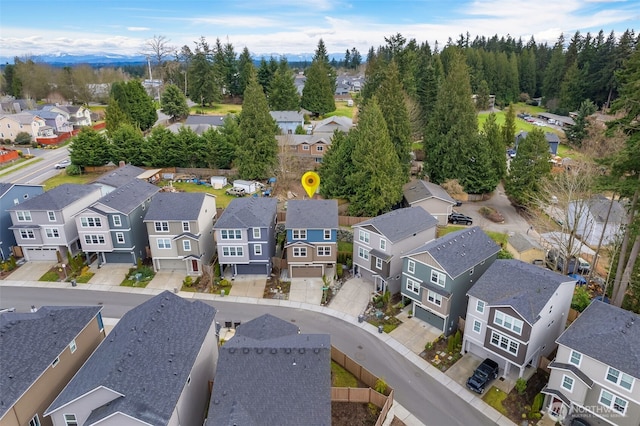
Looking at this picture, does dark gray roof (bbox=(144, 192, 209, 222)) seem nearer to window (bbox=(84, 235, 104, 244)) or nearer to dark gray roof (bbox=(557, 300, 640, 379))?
window (bbox=(84, 235, 104, 244))

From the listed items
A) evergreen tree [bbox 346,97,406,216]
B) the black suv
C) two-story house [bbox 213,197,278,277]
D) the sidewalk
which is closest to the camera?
the sidewalk

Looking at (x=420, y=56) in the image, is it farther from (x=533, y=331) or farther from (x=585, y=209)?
(x=533, y=331)

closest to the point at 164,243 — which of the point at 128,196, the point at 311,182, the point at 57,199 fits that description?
the point at 128,196

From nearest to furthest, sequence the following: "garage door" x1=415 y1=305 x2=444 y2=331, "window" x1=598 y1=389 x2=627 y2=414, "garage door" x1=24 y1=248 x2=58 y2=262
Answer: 1. "window" x1=598 y1=389 x2=627 y2=414
2. "garage door" x1=415 y1=305 x2=444 y2=331
3. "garage door" x1=24 y1=248 x2=58 y2=262

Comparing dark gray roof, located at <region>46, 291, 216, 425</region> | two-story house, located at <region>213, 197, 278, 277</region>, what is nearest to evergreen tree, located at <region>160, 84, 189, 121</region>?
two-story house, located at <region>213, 197, 278, 277</region>

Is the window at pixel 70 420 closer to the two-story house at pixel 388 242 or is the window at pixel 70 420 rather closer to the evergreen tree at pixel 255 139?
the two-story house at pixel 388 242

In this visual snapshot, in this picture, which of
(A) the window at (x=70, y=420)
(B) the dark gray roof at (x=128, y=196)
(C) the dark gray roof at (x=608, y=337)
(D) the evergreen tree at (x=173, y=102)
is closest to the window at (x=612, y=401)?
(C) the dark gray roof at (x=608, y=337)

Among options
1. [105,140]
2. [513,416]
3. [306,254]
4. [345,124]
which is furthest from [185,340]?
[345,124]
